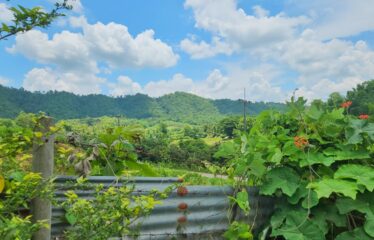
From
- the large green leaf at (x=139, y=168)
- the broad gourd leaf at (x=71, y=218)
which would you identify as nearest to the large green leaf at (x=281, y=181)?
the large green leaf at (x=139, y=168)

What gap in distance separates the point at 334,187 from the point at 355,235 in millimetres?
331

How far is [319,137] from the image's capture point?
291 cm

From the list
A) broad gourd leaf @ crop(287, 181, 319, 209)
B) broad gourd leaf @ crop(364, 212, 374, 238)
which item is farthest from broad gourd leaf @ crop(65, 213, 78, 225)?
broad gourd leaf @ crop(364, 212, 374, 238)

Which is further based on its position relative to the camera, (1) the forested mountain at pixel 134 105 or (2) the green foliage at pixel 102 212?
(1) the forested mountain at pixel 134 105

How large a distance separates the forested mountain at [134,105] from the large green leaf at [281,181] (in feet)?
229

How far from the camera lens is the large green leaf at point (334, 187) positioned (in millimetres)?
2559

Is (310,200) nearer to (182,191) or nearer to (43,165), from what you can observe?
(182,191)

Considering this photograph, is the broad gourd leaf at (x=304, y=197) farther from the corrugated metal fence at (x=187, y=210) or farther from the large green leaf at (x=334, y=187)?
the corrugated metal fence at (x=187, y=210)

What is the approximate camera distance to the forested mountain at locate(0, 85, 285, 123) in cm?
7416

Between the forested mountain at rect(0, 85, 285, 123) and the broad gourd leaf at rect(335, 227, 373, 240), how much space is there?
70027mm

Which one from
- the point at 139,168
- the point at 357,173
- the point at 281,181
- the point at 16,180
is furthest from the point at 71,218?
the point at 357,173

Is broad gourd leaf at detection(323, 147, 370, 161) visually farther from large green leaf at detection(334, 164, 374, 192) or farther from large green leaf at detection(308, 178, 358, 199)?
large green leaf at detection(308, 178, 358, 199)

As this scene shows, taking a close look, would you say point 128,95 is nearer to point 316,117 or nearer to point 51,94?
point 51,94

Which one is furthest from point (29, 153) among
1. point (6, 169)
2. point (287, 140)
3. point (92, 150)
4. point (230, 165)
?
point (287, 140)
